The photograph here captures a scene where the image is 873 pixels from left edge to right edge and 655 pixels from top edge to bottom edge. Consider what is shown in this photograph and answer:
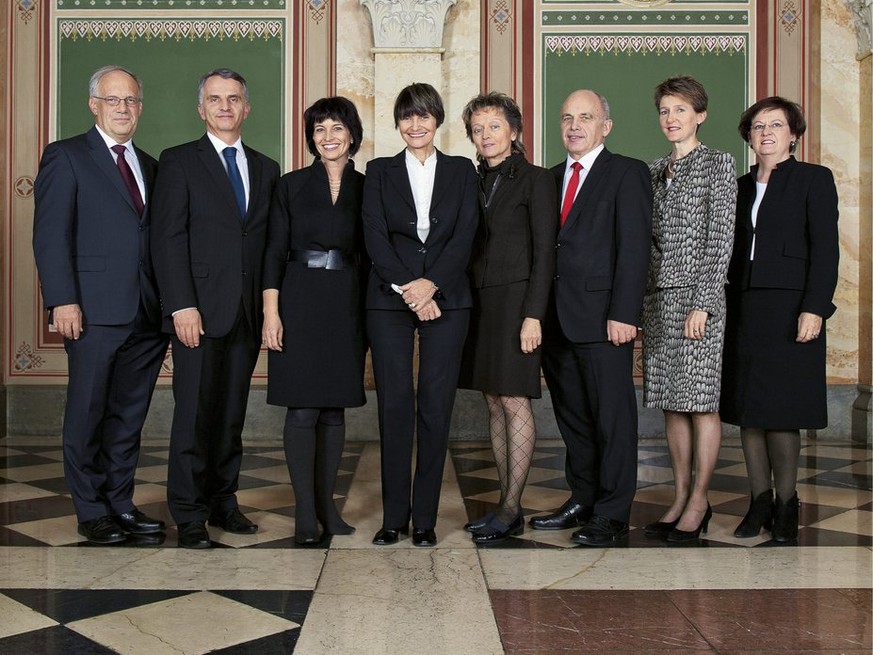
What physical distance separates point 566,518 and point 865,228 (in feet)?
12.4

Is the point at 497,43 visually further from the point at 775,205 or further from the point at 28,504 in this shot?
the point at 28,504

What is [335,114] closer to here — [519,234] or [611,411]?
[519,234]

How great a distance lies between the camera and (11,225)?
234 inches

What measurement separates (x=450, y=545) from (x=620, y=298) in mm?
998

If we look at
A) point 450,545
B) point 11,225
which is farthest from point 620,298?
point 11,225

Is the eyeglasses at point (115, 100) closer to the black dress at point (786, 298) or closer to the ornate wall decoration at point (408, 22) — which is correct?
the black dress at point (786, 298)

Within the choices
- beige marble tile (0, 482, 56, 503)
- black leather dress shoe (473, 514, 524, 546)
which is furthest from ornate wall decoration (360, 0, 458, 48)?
black leather dress shoe (473, 514, 524, 546)

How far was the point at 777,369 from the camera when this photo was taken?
312 cm

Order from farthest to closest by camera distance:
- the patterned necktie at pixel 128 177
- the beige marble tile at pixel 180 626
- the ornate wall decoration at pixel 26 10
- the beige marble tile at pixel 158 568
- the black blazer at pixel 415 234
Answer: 1. the ornate wall decoration at pixel 26 10
2. the patterned necktie at pixel 128 177
3. the black blazer at pixel 415 234
4. the beige marble tile at pixel 158 568
5. the beige marble tile at pixel 180 626

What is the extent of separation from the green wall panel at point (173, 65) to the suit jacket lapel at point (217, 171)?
114 inches

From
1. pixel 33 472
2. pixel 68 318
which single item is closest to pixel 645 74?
pixel 68 318

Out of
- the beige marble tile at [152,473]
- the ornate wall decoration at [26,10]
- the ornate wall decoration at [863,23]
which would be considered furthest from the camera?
the ornate wall decoration at [26,10]

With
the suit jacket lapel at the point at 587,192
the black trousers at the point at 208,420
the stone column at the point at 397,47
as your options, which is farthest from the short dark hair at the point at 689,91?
the stone column at the point at 397,47

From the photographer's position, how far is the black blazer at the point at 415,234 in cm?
297
